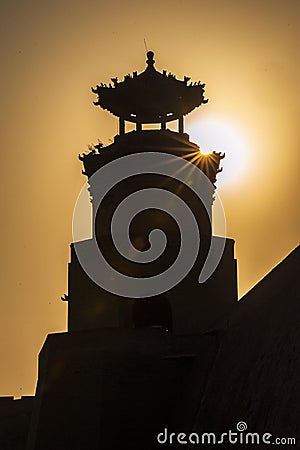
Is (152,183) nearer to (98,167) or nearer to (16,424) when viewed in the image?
(98,167)

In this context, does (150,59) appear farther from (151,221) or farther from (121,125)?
(151,221)

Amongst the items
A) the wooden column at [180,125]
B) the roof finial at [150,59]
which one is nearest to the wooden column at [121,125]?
the wooden column at [180,125]

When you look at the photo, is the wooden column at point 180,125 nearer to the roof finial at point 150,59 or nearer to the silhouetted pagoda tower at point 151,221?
the silhouetted pagoda tower at point 151,221

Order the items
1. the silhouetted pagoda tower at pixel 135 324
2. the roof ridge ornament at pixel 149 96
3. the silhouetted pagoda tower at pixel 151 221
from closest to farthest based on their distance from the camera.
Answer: the silhouetted pagoda tower at pixel 135 324, the silhouetted pagoda tower at pixel 151 221, the roof ridge ornament at pixel 149 96

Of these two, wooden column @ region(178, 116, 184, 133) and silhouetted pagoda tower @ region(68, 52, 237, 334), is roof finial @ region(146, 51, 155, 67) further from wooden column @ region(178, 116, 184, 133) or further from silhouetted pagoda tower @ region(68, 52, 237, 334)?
wooden column @ region(178, 116, 184, 133)

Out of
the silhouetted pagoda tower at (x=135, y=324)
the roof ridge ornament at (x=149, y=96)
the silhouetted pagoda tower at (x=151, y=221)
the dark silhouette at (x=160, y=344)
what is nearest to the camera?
the dark silhouette at (x=160, y=344)

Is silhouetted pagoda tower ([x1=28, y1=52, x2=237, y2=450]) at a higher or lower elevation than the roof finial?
lower

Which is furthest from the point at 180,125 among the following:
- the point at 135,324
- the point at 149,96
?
the point at 135,324

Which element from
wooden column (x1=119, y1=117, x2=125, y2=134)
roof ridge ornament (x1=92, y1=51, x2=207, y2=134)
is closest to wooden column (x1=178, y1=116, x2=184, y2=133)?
roof ridge ornament (x1=92, y1=51, x2=207, y2=134)

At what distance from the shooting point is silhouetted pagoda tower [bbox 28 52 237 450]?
612 inches

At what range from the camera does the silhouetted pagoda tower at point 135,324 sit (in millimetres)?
15539

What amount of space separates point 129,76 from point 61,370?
7.84m

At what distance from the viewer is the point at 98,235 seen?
19.4 m

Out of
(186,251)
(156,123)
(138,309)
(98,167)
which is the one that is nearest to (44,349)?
(138,309)
